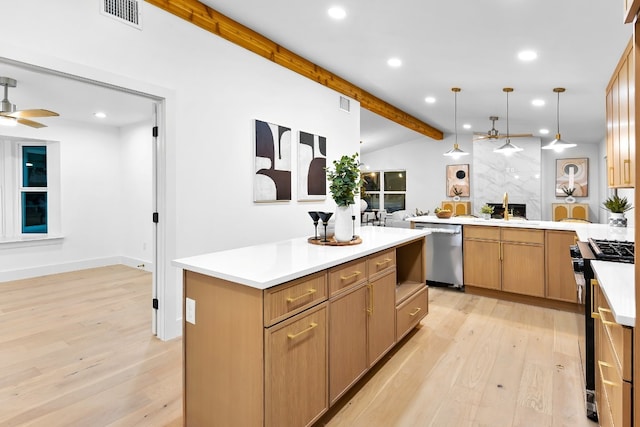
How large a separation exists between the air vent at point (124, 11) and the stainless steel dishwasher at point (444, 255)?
3638mm

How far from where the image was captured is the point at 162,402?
2.07m

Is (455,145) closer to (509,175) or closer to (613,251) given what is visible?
(613,251)

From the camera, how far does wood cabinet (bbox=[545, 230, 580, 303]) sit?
3.57 meters

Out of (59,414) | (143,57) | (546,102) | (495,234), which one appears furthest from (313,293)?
(546,102)

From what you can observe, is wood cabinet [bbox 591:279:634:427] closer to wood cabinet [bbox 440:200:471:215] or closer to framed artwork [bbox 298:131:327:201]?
framed artwork [bbox 298:131:327:201]

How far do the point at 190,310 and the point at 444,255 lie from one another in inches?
134

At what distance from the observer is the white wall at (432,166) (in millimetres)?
8422

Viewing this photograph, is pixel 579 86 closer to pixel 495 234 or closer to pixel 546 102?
pixel 546 102

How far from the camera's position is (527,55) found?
3.51 meters

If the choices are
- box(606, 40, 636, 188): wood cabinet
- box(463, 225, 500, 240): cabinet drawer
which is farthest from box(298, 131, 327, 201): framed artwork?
box(606, 40, 636, 188): wood cabinet

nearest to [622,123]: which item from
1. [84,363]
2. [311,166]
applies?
[311,166]

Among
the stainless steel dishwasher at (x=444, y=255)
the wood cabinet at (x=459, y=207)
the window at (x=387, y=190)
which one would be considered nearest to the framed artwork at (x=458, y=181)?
the wood cabinet at (x=459, y=207)

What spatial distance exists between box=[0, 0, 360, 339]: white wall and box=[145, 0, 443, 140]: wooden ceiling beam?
0.25 feet

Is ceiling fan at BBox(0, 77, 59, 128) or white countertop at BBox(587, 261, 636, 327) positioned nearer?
white countertop at BBox(587, 261, 636, 327)
